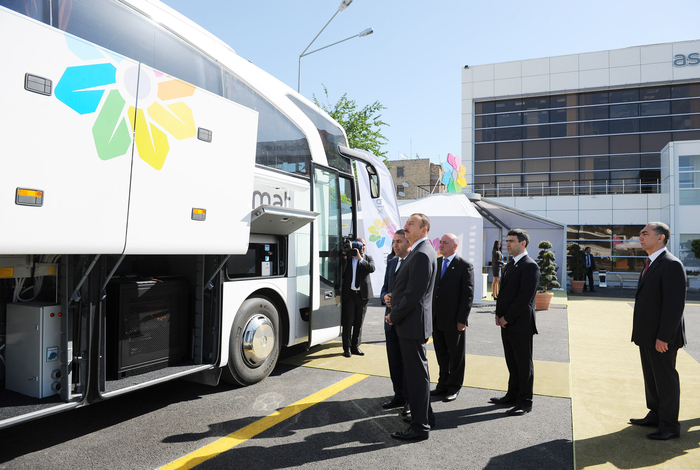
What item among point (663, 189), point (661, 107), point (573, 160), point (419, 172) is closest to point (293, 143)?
point (663, 189)

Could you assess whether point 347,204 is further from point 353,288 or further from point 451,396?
point 451,396

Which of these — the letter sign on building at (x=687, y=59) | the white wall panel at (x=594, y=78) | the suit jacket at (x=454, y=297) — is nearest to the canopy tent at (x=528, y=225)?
the white wall panel at (x=594, y=78)

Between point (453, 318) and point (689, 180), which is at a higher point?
point (689, 180)

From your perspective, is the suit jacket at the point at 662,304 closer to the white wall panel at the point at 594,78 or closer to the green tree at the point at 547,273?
the green tree at the point at 547,273

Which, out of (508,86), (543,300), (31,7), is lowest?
(543,300)

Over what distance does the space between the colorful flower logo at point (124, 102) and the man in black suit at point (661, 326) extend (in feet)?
14.4

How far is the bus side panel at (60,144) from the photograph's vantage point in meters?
2.98

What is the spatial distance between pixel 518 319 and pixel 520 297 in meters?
0.23

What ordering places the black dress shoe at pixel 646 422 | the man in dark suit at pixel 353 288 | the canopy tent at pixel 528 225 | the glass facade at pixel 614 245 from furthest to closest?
the glass facade at pixel 614 245 → the canopy tent at pixel 528 225 → the man in dark suit at pixel 353 288 → the black dress shoe at pixel 646 422

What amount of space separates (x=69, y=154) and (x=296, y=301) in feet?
11.9

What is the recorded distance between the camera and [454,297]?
546cm

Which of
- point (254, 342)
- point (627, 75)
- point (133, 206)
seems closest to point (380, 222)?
point (254, 342)

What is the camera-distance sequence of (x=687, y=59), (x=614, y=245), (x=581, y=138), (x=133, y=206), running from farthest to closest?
(x=581, y=138) < (x=687, y=59) < (x=614, y=245) < (x=133, y=206)

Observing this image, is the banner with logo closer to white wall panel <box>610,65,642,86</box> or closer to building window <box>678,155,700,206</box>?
building window <box>678,155,700,206</box>
